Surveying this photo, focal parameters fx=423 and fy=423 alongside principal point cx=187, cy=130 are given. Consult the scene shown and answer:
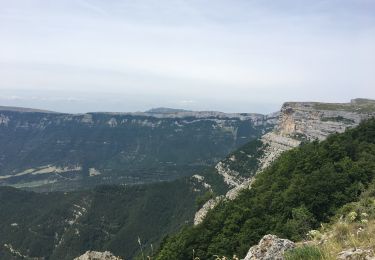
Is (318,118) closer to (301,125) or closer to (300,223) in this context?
(301,125)

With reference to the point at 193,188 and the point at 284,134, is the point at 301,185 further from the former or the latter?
the point at 193,188

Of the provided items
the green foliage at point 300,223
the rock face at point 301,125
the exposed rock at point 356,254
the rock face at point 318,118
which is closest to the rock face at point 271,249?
the exposed rock at point 356,254

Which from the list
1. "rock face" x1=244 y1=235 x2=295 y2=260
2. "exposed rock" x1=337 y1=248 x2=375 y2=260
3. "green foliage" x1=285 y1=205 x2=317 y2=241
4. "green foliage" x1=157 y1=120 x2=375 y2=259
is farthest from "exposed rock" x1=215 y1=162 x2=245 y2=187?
"exposed rock" x1=337 y1=248 x2=375 y2=260

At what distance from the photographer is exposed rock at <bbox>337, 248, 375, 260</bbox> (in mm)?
12117

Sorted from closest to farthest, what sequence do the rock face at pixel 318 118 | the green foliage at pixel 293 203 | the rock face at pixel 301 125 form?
1. the green foliage at pixel 293 203
2. the rock face at pixel 318 118
3. the rock face at pixel 301 125

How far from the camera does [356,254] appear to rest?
1230 centimetres

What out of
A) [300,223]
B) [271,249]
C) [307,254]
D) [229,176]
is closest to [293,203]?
[300,223]

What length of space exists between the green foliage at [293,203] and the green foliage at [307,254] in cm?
2212

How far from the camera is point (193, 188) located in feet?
655

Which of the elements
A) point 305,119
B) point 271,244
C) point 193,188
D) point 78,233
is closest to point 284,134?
point 305,119

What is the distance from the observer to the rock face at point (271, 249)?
16.0m

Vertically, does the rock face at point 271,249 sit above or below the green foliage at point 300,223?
above

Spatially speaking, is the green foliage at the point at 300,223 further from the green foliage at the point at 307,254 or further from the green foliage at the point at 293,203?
the green foliage at the point at 307,254

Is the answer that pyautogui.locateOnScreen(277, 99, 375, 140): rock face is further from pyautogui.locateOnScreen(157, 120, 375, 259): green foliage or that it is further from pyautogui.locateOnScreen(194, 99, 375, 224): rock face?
pyautogui.locateOnScreen(157, 120, 375, 259): green foliage
